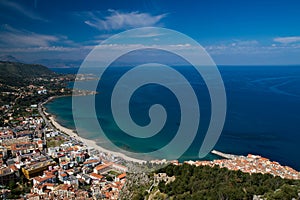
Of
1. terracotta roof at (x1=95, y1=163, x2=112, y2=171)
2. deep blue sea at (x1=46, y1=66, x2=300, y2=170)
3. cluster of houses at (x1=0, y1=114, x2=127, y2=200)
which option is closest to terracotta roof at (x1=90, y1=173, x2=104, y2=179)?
cluster of houses at (x1=0, y1=114, x2=127, y2=200)

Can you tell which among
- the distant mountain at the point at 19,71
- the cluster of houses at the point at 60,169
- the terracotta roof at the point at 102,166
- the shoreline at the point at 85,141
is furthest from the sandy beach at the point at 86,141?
the distant mountain at the point at 19,71

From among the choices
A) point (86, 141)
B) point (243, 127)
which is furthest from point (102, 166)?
point (243, 127)

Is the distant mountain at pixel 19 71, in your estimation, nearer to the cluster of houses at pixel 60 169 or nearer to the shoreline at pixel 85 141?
the shoreline at pixel 85 141

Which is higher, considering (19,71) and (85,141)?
(19,71)

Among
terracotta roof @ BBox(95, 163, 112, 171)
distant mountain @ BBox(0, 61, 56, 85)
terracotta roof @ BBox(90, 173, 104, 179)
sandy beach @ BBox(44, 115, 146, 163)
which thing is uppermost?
distant mountain @ BBox(0, 61, 56, 85)

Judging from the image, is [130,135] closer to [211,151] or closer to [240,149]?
[211,151]

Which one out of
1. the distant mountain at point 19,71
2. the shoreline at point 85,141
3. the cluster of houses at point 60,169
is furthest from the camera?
the distant mountain at point 19,71

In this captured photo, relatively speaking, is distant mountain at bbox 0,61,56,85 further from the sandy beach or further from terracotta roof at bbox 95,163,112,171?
terracotta roof at bbox 95,163,112,171

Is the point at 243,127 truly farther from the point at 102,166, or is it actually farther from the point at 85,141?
the point at 102,166

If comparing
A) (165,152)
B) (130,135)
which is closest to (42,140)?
(130,135)

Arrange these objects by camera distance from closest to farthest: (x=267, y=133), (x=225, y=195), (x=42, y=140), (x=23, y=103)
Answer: (x=225, y=195)
(x=42, y=140)
(x=267, y=133)
(x=23, y=103)

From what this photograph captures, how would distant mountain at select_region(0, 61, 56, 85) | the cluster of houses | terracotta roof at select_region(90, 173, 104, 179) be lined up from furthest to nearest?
1. distant mountain at select_region(0, 61, 56, 85)
2. terracotta roof at select_region(90, 173, 104, 179)
3. the cluster of houses
